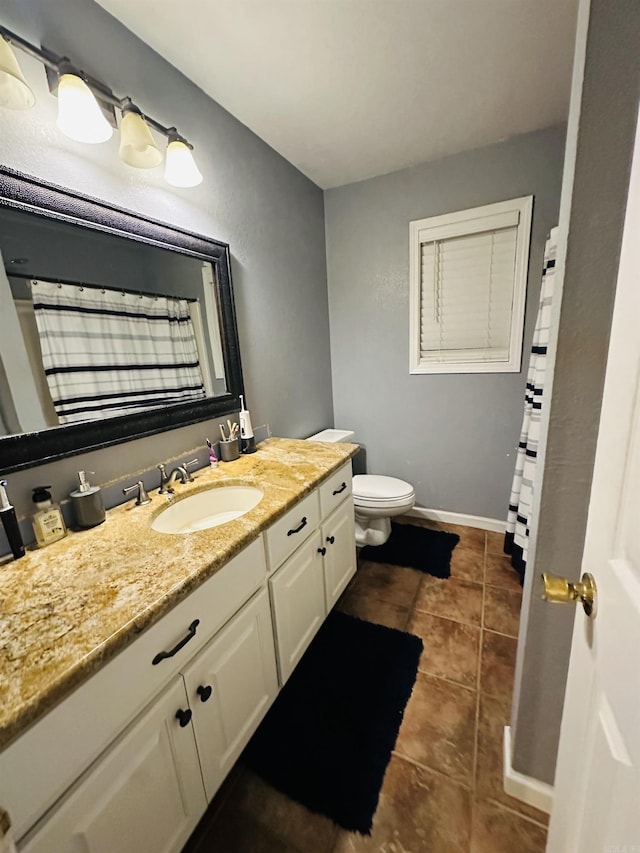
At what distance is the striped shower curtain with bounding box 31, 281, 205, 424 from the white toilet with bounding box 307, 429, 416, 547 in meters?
1.13

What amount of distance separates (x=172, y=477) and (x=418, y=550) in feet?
5.32

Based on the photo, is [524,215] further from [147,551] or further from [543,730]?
[147,551]

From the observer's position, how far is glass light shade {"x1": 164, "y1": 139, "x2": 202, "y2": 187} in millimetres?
1218

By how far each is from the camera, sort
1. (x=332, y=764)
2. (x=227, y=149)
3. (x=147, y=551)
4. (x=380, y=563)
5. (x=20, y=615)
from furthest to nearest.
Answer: (x=380, y=563) < (x=227, y=149) < (x=332, y=764) < (x=147, y=551) < (x=20, y=615)

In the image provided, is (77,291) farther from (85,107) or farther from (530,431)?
(530,431)

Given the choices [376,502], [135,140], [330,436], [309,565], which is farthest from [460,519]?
[135,140]

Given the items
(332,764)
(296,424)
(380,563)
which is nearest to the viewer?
(332,764)

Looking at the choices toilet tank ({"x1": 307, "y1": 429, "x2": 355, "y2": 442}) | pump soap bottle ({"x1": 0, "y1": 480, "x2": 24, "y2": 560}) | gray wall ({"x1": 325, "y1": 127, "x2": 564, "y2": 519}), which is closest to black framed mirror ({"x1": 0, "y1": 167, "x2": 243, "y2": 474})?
pump soap bottle ({"x1": 0, "y1": 480, "x2": 24, "y2": 560})

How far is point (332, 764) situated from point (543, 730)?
0.66 m

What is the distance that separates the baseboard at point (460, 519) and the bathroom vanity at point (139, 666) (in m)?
1.55

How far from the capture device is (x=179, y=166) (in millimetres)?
1230

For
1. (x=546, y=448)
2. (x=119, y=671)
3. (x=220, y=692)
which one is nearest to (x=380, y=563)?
(x=220, y=692)

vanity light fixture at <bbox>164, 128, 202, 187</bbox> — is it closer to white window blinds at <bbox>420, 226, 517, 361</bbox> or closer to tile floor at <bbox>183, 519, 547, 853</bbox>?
white window blinds at <bbox>420, 226, 517, 361</bbox>

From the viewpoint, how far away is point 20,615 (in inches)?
26.7
